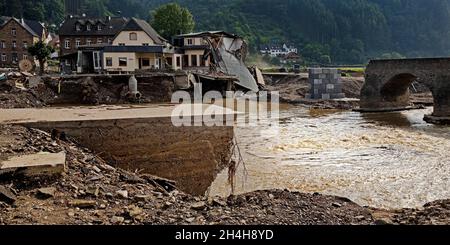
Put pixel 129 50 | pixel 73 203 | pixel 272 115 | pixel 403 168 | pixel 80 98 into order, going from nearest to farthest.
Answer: pixel 73 203 < pixel 403 168 < pixel 80 98 < pixel 272 115 < pixel 129 50

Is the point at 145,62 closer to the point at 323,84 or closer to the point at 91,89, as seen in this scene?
the point at 91,89

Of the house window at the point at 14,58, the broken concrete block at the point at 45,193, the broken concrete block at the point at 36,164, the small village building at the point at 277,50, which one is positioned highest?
the small village building at the point at 277,50

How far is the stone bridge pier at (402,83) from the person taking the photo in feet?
101

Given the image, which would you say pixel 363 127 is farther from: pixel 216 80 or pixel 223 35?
pixel 223 35


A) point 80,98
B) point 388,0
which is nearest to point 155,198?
point 80,98

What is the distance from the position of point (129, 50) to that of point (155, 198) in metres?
32.0

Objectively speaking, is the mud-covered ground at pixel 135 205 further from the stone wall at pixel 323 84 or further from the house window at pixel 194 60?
the house window at pixel 194 60

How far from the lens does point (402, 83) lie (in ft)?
123

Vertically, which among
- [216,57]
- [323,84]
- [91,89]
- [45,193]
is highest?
[216,57]

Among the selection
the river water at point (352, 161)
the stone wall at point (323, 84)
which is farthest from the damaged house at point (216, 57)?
the river water at point (352, 161)

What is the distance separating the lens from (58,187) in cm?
755

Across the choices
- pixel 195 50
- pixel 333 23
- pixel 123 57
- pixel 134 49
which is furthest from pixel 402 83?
pixel 333 23

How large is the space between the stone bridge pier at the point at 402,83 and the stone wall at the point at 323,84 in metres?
7.26

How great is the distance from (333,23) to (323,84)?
79898 mm
